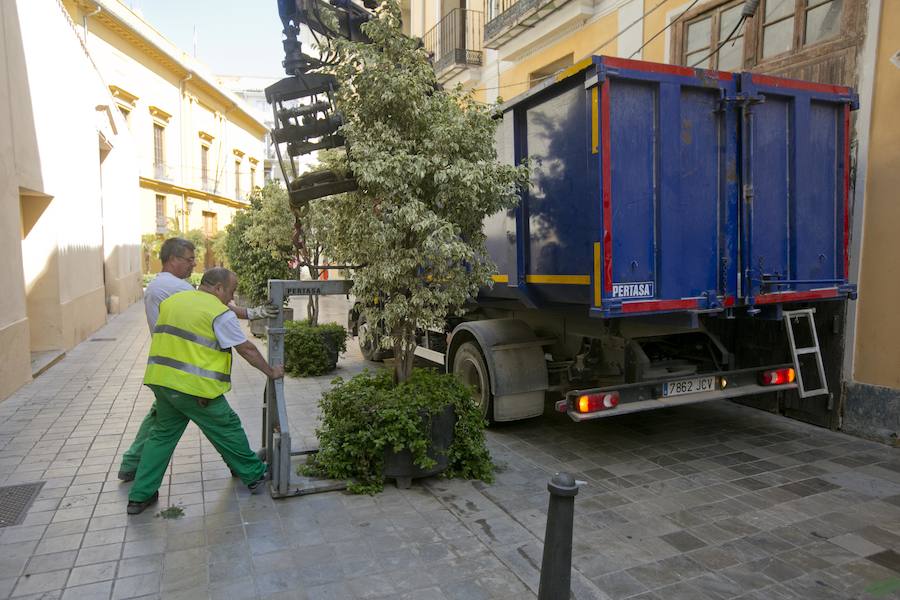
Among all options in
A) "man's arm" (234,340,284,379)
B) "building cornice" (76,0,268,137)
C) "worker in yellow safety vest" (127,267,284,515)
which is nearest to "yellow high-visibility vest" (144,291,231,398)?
"worker in yellow safety vest" (127,267,284,515)

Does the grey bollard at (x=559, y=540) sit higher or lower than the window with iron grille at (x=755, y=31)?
lower

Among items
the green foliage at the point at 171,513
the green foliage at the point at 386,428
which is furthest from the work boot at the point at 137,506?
the green foliage at the point at 386,428

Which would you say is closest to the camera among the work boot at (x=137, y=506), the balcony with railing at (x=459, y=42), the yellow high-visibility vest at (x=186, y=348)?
the yellow high-visibility vest at (x=186, y=348)

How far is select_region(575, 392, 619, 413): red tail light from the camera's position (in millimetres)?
4711

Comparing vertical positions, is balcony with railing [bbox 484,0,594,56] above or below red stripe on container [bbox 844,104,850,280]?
above

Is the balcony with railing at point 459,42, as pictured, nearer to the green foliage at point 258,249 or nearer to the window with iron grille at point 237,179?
the green foliage at point 258,249

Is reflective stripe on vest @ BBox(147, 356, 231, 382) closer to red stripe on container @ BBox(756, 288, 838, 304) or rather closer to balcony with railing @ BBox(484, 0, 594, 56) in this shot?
red stripe on container @ BBox(756, 288, 838, 304)

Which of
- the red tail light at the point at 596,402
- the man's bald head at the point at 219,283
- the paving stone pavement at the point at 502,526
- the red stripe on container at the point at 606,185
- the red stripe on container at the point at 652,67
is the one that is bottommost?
the paving stone pavement at the point at 502,526

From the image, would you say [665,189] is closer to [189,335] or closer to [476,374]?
[476,374]

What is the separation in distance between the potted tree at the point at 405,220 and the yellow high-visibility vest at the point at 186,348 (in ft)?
3.13

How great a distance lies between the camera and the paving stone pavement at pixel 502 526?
3215mm

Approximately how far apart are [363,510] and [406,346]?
124 cm

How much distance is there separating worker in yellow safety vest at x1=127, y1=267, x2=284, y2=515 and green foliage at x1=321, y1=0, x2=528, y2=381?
0.99 meters

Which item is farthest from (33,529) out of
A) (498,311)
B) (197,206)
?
(197,206)
